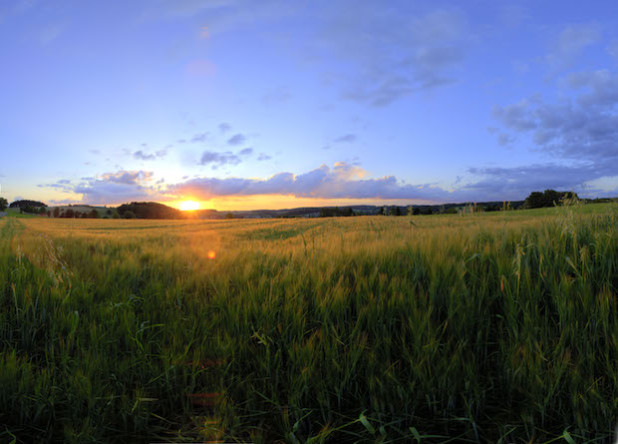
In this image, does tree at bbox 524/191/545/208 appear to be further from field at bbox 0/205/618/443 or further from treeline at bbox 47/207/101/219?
treeline at bbox 47/207/101/219

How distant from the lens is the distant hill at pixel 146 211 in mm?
93375

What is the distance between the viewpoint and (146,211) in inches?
3853

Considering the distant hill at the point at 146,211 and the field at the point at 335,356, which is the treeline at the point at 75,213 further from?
the field at the point at 335,356

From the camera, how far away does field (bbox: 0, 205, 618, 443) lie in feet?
5.27

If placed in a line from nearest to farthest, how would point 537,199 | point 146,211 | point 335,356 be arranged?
point 335,356, point 537,199, point 146,211

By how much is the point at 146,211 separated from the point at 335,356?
360 feet

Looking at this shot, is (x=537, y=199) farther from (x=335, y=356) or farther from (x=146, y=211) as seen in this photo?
(x=146, y=211)

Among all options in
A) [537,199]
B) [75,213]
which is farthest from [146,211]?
[537,199]

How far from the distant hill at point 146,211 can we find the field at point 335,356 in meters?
95.3

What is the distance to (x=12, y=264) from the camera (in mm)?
3402

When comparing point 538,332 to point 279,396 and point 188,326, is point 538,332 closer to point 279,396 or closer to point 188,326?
point 279,396

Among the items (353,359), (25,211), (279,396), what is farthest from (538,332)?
(25,211)

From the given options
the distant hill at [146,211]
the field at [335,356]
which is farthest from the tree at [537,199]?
the distant hill at [146,211]

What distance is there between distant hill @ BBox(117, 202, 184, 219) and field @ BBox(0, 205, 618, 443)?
95307mm
